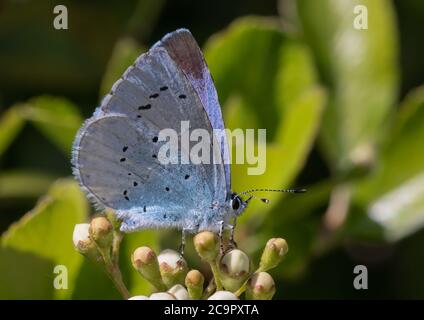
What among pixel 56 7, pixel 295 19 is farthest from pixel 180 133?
pixel 56 7

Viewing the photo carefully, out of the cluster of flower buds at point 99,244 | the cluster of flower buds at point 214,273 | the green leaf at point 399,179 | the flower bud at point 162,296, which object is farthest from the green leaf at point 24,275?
the green leaf at point 399,179

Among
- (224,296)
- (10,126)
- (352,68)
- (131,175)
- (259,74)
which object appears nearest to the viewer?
(224,296)

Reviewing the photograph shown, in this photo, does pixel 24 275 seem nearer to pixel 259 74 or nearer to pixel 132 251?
pixel 132 251

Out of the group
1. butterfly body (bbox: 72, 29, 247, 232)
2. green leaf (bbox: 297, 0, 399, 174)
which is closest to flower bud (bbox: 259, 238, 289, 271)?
butterfly body (bbox: 72, 29, 247, 232)

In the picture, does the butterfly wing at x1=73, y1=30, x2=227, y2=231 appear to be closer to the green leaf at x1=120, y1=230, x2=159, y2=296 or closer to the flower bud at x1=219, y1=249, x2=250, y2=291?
the green leaf at x1=120, y1=230, x2=159, y2=296

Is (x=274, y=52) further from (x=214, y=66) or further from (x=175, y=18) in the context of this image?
(x=175, y=18)

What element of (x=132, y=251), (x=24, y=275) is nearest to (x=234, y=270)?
(x=132, y=251)
